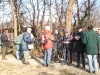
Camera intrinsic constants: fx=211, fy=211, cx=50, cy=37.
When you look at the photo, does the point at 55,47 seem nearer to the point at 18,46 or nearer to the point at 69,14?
the point at 18,46

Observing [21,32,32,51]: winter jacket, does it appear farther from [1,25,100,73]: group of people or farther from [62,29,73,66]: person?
[62,29,73,66]: person

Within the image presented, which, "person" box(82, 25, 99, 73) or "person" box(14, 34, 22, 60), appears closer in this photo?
"person" box(82, 25, 99, 73)

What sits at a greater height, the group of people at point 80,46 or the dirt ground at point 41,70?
the group of people at point 80,46

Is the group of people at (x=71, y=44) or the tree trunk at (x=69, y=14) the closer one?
the group of people at (x=71, y=44)

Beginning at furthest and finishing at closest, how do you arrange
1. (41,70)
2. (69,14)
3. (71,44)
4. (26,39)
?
(69,14)
(26,39)
(71,44)
(41,70)

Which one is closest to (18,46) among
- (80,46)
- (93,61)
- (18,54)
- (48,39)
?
(18,54)

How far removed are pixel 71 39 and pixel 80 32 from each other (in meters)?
0.64

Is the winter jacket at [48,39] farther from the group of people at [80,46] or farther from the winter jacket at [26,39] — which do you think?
the winter jacket at [26,39]

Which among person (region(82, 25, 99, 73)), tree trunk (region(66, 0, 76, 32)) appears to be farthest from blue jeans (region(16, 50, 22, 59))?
person (region(82, 25, 99, 73))

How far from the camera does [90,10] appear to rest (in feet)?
56.4

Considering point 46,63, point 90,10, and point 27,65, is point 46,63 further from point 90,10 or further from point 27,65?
point 90,10

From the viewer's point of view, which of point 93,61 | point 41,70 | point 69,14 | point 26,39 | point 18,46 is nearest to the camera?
point 93,61

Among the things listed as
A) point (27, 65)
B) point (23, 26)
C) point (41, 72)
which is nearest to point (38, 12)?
point (23, 26)

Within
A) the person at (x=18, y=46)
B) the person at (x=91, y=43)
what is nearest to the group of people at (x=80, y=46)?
the person at (x=91, y=43)
